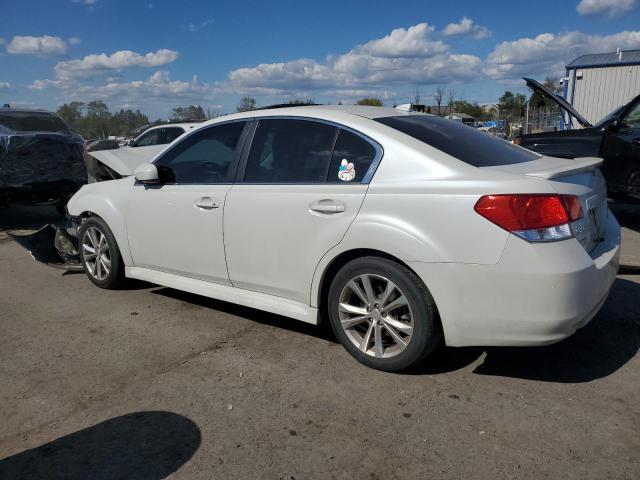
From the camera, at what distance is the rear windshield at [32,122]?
30.8 feet

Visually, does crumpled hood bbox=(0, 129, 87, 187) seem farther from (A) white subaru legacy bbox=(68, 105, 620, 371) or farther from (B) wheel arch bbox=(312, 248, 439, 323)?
(B) wheel arch bbox=(312, 248, 439, 323)

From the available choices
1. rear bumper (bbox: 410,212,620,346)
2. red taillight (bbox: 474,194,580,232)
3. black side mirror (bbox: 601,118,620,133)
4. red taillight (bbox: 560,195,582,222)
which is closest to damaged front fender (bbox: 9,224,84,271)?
rear bumper (bbox: 410,212,620,346)

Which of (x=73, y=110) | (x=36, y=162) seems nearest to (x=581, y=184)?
(x=36, y=162)

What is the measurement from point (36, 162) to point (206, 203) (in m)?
5.96

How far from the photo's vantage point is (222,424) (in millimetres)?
2938

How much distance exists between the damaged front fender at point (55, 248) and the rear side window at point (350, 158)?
3581 mm

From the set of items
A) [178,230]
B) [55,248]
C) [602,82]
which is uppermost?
[602,82]

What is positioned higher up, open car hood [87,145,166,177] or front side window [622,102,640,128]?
front side window [622,102,640,128]

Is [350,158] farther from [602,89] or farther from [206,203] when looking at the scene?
[602,89]

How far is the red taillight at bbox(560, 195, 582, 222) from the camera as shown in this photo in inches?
118

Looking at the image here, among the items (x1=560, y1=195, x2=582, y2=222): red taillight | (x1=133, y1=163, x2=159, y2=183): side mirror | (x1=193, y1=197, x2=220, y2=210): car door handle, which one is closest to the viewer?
(x1=560, y1=195, x2=582, y2=222): red taillight

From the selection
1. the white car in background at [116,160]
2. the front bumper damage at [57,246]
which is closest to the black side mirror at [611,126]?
the white car in background at [116,160]

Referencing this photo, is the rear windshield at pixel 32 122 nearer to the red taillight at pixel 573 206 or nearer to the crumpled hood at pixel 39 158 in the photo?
the crumpled hood at pixel 39 158

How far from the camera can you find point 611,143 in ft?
25.3
